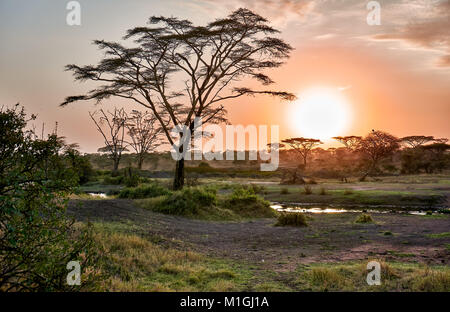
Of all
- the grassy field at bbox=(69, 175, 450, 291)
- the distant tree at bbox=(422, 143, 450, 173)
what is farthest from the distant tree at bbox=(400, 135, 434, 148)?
the grassy field at bbox=(69, 175, 450, 291)

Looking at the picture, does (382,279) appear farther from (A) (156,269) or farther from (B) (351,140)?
(B) (351,140)

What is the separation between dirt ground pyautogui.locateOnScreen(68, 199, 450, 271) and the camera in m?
10.7

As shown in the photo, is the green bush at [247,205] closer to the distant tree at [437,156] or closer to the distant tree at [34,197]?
the distant tree at [34,197]

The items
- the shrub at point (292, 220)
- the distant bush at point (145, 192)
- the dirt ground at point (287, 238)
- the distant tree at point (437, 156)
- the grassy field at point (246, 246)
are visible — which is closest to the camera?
the grassy field at point (246, 246)

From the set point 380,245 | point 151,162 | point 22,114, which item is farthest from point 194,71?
point 151,162

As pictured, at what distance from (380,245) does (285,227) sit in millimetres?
4858

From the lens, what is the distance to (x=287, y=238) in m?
14.0

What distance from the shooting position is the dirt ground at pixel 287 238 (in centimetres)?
1072

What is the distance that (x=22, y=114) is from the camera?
570 centimetres

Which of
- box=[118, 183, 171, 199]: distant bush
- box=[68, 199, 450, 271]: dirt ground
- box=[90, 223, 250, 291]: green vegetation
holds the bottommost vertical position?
box=[68, 199, 450, 271]: dirt ground

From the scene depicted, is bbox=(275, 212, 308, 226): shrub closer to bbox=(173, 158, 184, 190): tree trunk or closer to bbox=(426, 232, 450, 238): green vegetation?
bbox=(426, 232, 450, 238): green vegetation

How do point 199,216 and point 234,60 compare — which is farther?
point 234,60

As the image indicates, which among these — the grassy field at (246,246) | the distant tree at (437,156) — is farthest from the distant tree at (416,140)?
the grassy field at (246,246)
